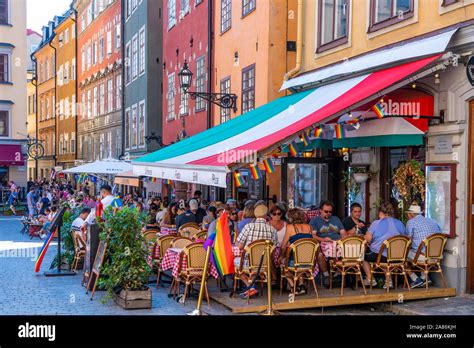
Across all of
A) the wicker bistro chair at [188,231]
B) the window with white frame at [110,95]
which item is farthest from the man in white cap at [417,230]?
the window with white frame at [110,95]

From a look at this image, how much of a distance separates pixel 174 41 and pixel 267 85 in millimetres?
10970

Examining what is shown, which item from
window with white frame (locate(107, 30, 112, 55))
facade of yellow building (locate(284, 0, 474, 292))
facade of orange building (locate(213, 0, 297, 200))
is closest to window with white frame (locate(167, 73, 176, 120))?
facade of orange building (locate(213, 0, 297, 200))

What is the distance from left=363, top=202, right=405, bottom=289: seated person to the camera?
1134 centimetres

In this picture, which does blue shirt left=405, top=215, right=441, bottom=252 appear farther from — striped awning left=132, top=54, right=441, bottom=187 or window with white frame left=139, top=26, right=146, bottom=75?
window with white frame left=139, top=26, right=146, bottom=75

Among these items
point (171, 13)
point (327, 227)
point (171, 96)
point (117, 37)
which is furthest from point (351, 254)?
point (117, 37)

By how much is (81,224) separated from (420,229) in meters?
6.93

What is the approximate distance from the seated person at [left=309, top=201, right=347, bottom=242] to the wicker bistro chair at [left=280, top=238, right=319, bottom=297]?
3.39 ft

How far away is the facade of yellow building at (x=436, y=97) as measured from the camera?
11.1 metres

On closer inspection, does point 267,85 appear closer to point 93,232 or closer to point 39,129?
point 93,232

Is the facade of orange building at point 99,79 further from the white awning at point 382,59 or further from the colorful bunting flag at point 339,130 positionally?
the colorful bunting flag at point 339,130

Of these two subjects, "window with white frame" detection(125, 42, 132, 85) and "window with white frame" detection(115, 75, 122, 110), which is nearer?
"window with white frame" detection(125, 42, 132, 85)

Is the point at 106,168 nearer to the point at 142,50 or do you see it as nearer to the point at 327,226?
the point at 142,50

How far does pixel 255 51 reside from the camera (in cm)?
1869

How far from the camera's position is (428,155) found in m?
12.0
